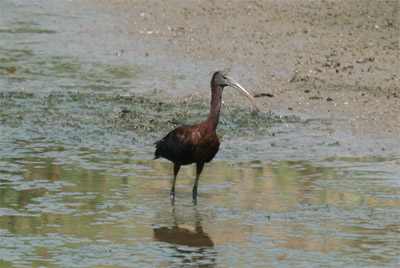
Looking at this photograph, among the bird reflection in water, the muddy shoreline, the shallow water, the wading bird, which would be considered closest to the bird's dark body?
the wading bird

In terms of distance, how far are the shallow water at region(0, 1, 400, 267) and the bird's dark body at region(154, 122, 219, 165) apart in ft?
1.57

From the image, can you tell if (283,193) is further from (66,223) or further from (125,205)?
(66,223)

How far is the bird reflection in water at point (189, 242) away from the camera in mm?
7750

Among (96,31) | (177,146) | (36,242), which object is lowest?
(36,242)

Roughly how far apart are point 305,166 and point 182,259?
4.60m

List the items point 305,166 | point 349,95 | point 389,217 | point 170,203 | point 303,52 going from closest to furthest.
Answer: point 389,217
point 170,203
point 305,166
point 349,95
point 303,52

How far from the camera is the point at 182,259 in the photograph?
25.4ft

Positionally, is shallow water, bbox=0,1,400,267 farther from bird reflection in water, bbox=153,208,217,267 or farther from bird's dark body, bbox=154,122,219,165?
bird's dark body, bbox=154,122,219,165

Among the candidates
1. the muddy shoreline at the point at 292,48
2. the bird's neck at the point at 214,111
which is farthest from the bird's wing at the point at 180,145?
the muddy shoreline at the point at 292,48

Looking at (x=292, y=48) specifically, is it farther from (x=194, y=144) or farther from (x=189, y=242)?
(x=189, y=242)

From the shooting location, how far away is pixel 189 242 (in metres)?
8.39

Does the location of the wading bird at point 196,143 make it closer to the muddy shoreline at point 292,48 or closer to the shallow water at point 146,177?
the shallow water at point 146,177

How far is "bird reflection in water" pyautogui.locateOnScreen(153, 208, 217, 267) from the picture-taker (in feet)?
25.4

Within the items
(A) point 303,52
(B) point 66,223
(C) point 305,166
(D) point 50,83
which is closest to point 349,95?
(A) point 303,52
